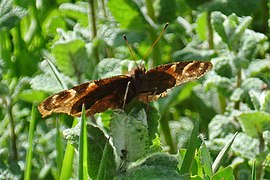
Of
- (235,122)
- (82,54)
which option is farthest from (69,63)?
(235,122)

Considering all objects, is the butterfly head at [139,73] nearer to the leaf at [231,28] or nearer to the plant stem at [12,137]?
the leaf at [231,28]

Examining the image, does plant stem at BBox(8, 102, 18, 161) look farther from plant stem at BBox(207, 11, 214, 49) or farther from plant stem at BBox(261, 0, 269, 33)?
plant stem at BBox(261, 0, 269, 33)

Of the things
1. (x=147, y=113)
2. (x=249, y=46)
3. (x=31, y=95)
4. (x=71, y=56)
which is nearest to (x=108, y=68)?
(x=71, y=56)

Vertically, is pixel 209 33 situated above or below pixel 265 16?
above

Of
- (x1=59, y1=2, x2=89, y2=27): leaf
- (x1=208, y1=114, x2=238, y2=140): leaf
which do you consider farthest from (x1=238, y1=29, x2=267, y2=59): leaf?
(x1=59, y1=2, x2=89, y2=27): leaf

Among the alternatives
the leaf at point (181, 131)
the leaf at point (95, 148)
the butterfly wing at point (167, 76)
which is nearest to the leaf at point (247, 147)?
the leaf at point (181, 131)

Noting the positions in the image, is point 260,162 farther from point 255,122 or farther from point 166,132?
point 166,132

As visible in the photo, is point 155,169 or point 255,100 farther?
point 255,100
